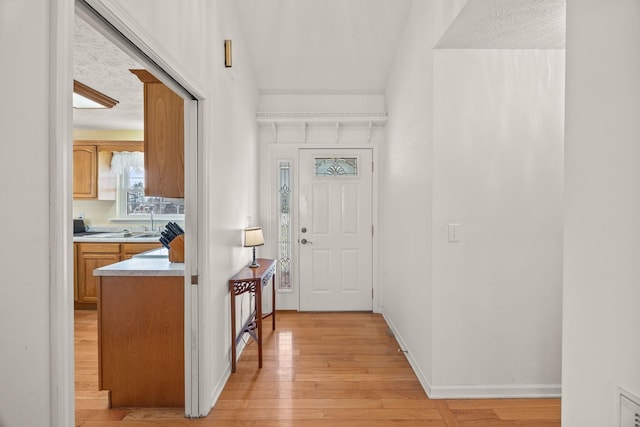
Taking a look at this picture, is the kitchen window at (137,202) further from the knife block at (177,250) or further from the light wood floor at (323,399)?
the knife block at (177,250)

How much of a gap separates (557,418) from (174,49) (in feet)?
9.72

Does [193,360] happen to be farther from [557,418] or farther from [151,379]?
[557,418]

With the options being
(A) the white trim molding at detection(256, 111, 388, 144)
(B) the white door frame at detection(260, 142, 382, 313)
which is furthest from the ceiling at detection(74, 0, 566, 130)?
(B) the white door frame at detection(260, 142, 382, 313)

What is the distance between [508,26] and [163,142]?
7.31 ft

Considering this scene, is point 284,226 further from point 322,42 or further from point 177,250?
point 322,42

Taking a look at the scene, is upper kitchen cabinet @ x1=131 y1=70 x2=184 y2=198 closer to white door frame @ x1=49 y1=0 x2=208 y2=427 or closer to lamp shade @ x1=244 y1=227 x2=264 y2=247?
lamp shade @ x1=244 y1=227 x2=264 y2=247

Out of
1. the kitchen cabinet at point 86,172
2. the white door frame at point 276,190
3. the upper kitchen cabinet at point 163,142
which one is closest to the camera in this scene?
the upper kitchen cabinet at point 163,142

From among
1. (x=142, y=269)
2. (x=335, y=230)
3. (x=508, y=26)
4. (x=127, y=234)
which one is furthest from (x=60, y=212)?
(x=127, y=234)

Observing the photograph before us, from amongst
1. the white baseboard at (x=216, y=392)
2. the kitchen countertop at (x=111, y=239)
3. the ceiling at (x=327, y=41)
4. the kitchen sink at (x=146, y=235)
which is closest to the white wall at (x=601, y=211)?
the ceiling at (x=327, y=41)

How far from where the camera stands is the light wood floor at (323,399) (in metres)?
2.06

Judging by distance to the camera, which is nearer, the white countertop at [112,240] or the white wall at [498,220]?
the white wall at [498,220]

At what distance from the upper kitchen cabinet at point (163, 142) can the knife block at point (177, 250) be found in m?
0.32

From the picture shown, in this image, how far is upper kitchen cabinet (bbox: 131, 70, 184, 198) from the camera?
228cm

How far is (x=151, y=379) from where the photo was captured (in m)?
2.18
